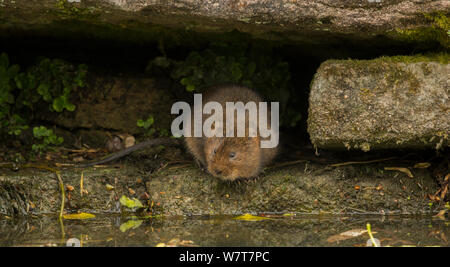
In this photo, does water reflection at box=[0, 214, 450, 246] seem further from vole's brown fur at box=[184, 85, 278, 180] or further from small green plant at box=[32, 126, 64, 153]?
small green plant at box=[32, 126, 64, 153]

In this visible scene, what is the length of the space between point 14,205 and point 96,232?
3.58 ft

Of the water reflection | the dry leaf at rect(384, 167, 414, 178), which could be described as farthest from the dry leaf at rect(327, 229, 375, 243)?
the dry leaf at rect(384, 167, 414, 178)

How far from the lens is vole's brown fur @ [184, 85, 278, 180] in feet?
14.2

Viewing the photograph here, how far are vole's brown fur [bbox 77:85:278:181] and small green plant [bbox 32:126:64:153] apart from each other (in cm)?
54

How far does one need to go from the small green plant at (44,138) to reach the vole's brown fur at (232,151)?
1364mm

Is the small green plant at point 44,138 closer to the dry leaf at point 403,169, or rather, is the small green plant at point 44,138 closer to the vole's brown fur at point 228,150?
the vole's brown fur at point 228,150

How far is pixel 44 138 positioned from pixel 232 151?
6.37 feet

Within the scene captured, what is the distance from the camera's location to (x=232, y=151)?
4406 mm

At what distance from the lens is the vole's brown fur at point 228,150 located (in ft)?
14.3

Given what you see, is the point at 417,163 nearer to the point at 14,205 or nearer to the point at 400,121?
the point at 400,121

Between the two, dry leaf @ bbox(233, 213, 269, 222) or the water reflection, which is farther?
dry leaf @ bbox(233, 213, 269, 222)

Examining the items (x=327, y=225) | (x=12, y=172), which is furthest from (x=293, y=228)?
(x=12, y=172)

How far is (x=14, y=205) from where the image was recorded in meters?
4.11
